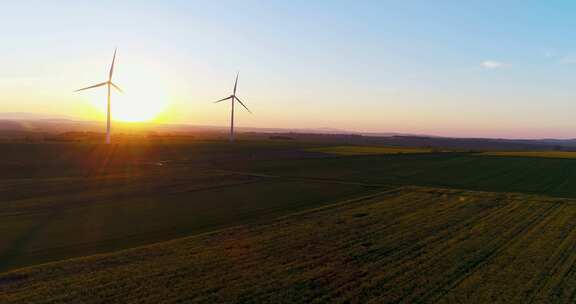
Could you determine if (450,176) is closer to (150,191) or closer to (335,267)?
(150,191)

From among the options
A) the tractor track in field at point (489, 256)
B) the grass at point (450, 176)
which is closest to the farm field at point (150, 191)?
the grass at point (450, 176)

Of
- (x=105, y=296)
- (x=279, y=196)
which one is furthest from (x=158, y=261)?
(x=279, y=196)

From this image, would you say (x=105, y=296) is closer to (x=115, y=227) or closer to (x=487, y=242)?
(x=115, y=227)

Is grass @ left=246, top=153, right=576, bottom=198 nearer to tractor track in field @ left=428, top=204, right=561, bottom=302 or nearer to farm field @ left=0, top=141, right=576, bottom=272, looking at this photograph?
farm field @ left=0, top=141, right=576, bottom=272

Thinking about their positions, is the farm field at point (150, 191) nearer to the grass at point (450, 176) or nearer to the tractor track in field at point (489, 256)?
the grass at point (450, 176)

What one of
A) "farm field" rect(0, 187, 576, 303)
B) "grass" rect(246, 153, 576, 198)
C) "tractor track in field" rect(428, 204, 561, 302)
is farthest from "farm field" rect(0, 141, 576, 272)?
"tractor track in field" rect(428, 204, 561, 302)
